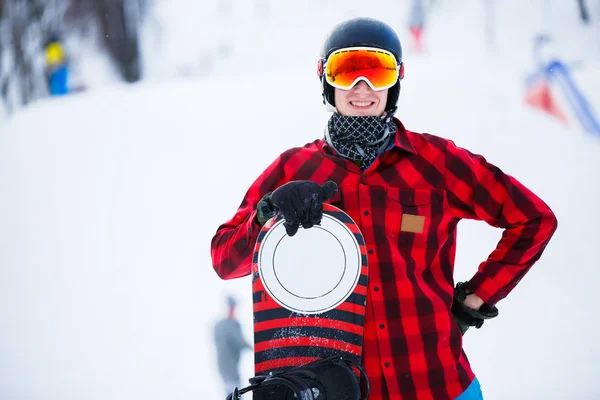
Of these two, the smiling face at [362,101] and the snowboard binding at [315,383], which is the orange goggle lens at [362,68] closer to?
the smiling face at [362,101]

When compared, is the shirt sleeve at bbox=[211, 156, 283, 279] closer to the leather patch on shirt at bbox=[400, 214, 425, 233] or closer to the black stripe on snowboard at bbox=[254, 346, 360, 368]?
the black stripe on snowboard at bbox=[254, 346, 360, 368]

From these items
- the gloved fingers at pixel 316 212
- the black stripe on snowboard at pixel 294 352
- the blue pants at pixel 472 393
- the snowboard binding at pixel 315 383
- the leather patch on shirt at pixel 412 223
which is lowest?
the blue pants at pixel 472 393

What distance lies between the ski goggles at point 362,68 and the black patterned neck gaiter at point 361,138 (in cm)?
14

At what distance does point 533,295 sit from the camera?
4410 millimetres

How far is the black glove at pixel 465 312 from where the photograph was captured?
6.06 feet

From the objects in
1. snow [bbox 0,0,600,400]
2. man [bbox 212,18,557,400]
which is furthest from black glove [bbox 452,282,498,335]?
snow [bbox 0,0,600,400]

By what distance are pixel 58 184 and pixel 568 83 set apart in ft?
18.1

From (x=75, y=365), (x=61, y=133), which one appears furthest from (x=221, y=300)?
(x=61, y=133)

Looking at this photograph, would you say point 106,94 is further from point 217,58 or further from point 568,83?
point 568,83

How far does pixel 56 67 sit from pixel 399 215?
9602 mm

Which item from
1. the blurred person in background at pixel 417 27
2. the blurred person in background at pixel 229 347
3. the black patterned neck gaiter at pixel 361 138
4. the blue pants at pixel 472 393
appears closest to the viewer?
the blue pants at pixel 472 393

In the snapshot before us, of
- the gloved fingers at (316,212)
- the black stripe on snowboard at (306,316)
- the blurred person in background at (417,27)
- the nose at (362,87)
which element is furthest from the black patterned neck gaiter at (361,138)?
the blurred person in background at (417,27)

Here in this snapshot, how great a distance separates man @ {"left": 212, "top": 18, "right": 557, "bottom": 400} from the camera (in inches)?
64.6

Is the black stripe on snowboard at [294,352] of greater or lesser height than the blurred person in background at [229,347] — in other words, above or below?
above
